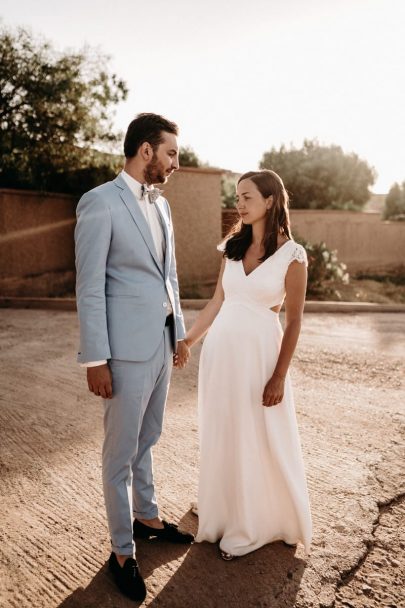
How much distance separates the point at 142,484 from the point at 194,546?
0.42 meters

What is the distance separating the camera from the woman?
2756 mm

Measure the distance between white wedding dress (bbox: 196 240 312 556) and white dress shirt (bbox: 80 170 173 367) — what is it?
42cm

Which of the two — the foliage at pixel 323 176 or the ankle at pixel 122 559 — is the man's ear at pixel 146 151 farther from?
the foliage at pixel 323 176

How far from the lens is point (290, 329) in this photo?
2.74 m

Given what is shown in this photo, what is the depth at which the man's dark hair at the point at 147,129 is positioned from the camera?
8.09ft

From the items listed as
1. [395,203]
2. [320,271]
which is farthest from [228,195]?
[395,203]

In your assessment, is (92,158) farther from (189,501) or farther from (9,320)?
(189,501)

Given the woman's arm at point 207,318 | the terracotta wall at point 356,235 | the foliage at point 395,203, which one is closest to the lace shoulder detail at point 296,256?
the woman's arm at point 207,318

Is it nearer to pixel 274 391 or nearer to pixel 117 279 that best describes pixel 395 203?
pixel 274 391

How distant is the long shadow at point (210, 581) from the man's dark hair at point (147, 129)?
2041mm

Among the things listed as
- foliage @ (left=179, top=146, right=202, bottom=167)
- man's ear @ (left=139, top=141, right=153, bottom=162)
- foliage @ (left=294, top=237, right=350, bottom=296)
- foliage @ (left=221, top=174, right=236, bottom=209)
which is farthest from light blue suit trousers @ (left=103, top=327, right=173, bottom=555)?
foliage @ (left=179, top=146, right=202, bottom=167)

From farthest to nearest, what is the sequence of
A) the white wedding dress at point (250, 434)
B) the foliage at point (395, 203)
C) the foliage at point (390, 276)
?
the foliage at point (395, 203) < the foliage at point (390, 276) < the white wedding dress at point (250, 434)

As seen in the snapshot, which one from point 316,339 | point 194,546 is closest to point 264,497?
point 194,546

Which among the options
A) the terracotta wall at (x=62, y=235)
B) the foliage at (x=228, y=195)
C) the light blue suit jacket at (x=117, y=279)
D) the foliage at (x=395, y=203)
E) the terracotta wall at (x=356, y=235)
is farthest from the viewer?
the foliage at (x=395, y=203)
